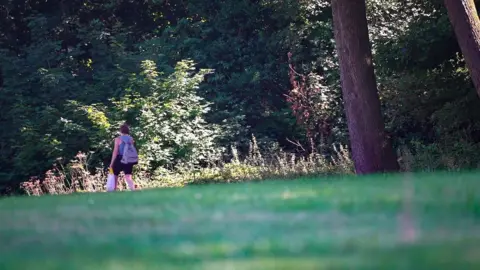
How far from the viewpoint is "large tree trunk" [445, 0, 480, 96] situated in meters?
11.3

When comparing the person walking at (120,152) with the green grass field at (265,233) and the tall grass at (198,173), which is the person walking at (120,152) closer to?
the tall grass at (198,173)

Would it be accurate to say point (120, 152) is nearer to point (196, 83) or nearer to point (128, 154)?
point (128, 154)

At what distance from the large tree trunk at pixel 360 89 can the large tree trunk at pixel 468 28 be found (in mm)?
1439

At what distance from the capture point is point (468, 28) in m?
11.3

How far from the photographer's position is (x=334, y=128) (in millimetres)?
20875

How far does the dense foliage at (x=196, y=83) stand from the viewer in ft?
61.2

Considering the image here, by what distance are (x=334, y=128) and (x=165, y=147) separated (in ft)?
16.1

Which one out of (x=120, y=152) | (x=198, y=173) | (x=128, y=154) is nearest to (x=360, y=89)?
(x=128, y=154)

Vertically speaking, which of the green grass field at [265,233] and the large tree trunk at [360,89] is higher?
the large tree trunk at [360,89]

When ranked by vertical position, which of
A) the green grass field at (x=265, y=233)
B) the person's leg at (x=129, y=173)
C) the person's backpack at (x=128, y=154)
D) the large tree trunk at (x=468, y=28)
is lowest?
the green grass field at (x=265, y=233)

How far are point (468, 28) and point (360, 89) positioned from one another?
1964mm

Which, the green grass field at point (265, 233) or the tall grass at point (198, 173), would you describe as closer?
the green grass field at point (265, 233)

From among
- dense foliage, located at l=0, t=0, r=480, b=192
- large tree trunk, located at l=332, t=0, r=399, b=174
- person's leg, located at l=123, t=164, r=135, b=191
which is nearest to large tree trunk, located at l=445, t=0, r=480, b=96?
large tree trunk, located at l=332, t=0, r=399, b=174

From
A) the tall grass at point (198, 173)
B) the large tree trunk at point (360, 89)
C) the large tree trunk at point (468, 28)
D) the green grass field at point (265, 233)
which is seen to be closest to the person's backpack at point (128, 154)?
the tall grass at point (198, 173)
